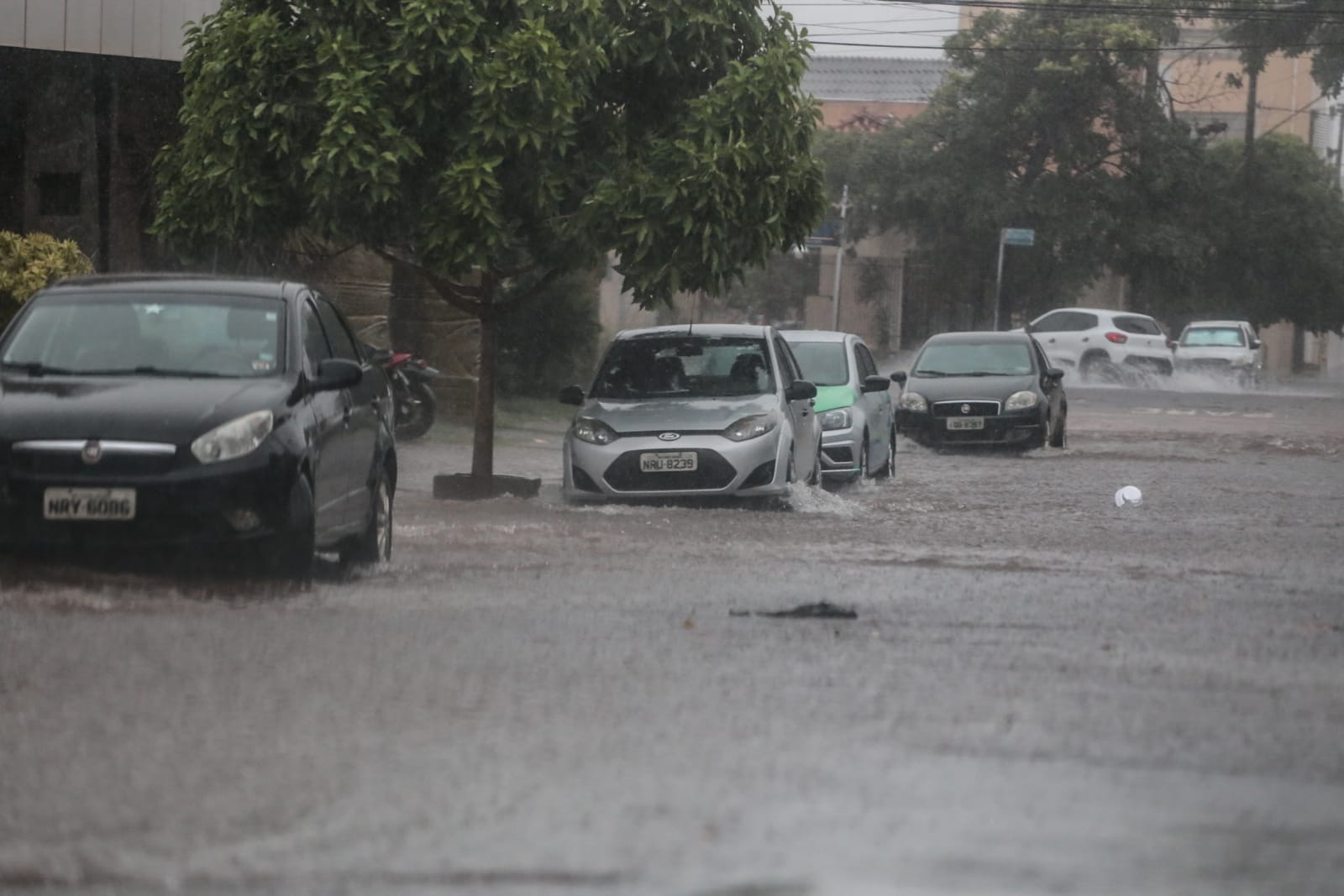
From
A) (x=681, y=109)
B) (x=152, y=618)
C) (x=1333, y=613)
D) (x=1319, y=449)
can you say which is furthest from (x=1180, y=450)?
(x=152, y=618)

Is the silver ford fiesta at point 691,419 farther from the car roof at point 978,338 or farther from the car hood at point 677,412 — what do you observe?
the car roof at point 978,338

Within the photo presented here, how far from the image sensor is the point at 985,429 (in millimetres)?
25141

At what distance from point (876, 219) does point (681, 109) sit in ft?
138

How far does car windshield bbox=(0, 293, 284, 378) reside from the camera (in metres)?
10.5

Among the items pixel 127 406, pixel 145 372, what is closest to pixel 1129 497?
pixel 145 372

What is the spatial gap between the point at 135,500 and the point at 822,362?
462 inches

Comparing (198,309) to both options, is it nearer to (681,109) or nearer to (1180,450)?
(681,109)

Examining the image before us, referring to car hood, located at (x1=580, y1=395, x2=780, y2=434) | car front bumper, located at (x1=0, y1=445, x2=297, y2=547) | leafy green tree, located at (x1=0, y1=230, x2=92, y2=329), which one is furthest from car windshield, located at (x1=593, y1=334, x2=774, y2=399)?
car front bumper, located at (x1=0, y1=445, x2=297, y2=547)

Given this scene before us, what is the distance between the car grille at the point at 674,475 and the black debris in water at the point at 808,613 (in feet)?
18.9

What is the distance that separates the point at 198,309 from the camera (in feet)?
35.4

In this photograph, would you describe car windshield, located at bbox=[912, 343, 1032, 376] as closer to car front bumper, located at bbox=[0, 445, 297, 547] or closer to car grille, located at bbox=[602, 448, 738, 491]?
car grille, located at bbox=[602, 448, 738, 491]

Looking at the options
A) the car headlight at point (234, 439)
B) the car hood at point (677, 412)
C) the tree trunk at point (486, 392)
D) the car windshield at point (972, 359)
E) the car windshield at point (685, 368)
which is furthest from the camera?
the car windshield at point (972, 359)

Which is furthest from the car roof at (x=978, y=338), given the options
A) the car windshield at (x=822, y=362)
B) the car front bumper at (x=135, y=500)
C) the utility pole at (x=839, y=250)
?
the utility pole at (x=839, y=250)

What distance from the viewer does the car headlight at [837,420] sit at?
765 inches
